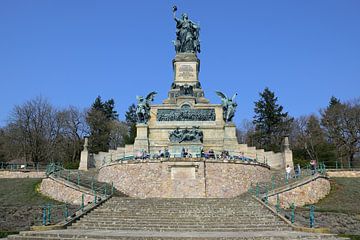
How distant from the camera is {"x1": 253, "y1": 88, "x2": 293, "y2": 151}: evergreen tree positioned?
61.4 metres

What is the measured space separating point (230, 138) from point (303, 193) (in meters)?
14.2

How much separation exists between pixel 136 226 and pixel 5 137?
134 ft

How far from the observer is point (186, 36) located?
157 ft

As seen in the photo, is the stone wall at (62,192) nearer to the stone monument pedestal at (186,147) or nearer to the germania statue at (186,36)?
the stone monument pedestal at (186,147)

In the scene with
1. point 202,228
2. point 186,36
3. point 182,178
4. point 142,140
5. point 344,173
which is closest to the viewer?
point 202,228

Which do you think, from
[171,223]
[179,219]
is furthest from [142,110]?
[171,223]

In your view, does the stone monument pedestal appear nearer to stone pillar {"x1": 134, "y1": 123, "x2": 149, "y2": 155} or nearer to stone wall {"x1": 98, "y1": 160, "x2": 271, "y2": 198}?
stone wall {"x1": 98, "y1": 160, "x2": 271, "y2": 198}

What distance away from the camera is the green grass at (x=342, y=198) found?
23.2 m

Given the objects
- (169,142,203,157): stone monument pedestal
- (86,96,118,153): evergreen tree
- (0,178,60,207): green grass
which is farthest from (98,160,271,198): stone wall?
(86,96,118,153): evergreen tree

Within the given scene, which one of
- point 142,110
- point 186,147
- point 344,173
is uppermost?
point 142,110

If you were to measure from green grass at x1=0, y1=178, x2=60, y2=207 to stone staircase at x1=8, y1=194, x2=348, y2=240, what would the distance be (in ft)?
21.7

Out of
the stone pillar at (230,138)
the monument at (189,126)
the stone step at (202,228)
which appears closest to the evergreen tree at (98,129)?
the monument at (189,126)

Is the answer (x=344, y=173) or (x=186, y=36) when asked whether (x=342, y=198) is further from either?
(x=186, y=36)

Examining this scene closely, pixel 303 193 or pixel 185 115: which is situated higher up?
pixel 185 115
